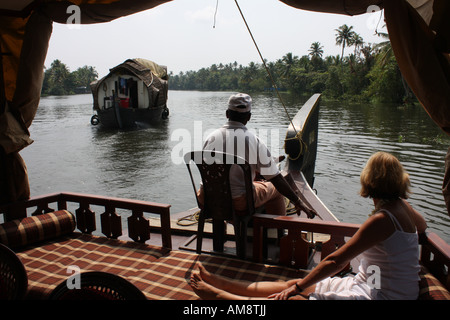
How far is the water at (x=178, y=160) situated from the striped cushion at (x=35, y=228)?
4.83 meters

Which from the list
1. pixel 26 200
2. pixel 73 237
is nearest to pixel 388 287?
pixel 73 237

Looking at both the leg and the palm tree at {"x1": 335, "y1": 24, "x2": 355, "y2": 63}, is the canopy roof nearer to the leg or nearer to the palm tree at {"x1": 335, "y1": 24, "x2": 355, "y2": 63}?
the leg

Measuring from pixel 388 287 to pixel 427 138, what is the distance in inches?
608

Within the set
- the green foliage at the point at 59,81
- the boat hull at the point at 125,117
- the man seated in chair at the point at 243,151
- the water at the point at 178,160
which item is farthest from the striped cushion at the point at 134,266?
the green foliage at the point at 59,81

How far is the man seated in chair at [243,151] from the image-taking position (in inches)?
102

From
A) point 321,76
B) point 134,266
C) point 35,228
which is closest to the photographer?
point 134,266

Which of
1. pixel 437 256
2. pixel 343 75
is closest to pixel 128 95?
pixel 437 256

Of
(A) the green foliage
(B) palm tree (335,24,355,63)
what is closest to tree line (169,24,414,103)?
(B) palm tree (335,24,355,63)

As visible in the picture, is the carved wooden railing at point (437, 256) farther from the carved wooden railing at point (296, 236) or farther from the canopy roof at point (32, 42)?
the canopy roof at point (32, 42)

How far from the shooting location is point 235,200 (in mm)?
2688

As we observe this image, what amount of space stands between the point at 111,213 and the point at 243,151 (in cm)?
149

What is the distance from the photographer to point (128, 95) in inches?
806

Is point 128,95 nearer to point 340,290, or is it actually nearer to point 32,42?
point 32,42

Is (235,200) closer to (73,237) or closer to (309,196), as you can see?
(73,237)
